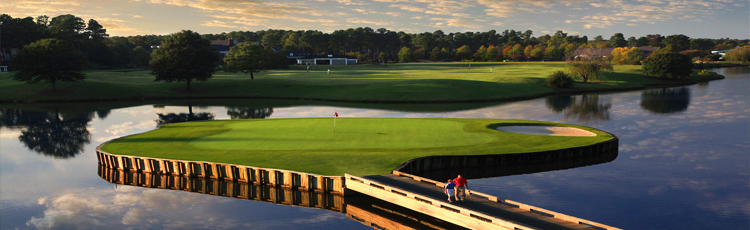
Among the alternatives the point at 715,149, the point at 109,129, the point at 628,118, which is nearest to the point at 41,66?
the point at 109,129

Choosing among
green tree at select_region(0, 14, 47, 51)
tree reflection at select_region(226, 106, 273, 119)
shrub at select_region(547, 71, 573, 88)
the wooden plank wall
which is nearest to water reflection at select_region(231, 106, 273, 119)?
tree reflection at select_region(226, 106, 273, 119)

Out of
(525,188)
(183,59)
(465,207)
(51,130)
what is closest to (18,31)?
(183,59)

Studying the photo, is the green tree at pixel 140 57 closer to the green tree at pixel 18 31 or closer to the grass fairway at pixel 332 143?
the green tree at pixel 18 31

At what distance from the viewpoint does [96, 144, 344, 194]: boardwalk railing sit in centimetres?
2830

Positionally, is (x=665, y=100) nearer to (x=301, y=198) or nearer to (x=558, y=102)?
(x=558, y=102)

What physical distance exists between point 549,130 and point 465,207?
1167 inches

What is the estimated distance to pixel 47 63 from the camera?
94.2 m

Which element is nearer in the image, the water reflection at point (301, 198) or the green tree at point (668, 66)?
the water reflection at point (301, 198)

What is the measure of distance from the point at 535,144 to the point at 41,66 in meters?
92.4

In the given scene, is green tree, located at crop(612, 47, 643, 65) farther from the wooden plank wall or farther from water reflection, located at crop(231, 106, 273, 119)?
the wooden plank wall

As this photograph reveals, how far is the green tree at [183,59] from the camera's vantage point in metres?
101

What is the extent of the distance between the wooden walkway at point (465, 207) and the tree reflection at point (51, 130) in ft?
Result: 97.1

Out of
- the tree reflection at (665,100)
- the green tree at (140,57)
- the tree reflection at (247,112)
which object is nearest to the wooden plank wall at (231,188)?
the tree reflection at (247,112)

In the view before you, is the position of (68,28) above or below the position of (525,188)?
above
